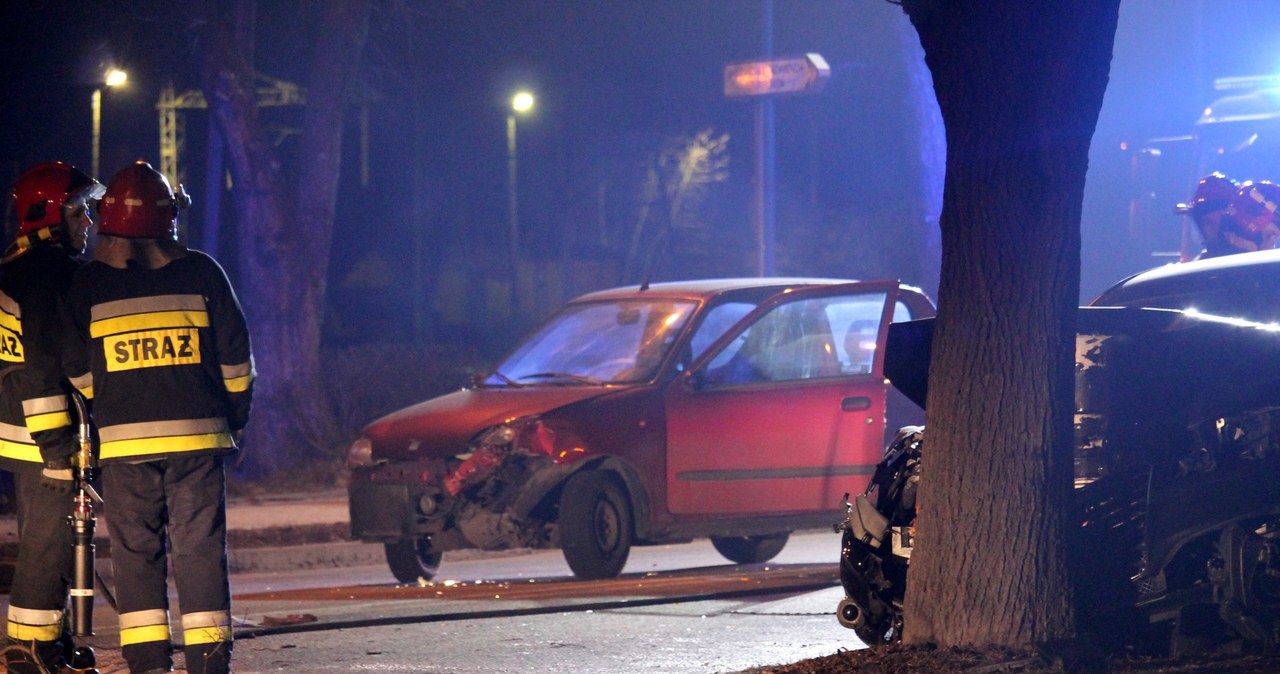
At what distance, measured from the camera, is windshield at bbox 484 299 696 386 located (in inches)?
401

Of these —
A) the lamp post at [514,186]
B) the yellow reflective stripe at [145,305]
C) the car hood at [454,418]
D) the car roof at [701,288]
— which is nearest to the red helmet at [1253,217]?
the car roof at [701,288]

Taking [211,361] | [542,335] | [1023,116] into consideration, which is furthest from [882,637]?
[542,335]

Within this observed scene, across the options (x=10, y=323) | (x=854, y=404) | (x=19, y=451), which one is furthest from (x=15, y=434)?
(x=854, y=404)

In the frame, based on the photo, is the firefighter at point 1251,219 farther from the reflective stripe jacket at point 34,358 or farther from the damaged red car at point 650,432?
the reflective stripe jacket at point 34,358

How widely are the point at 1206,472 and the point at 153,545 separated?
141 inches

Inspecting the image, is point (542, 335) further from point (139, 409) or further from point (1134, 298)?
point (139, 409)

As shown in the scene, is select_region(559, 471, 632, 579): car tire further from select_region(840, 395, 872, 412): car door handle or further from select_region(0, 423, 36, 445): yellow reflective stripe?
select_region(0, 423, 36, 445): yellow reflective stripe

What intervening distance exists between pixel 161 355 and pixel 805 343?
557 cm

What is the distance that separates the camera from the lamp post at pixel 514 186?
33438mm

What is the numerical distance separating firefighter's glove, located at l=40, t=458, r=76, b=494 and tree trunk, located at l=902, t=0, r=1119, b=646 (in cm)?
291

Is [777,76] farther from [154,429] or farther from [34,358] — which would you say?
[154,429]

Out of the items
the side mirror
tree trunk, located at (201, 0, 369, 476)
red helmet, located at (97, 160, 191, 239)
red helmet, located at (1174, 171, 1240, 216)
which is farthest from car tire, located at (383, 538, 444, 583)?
tree trunk, located at (201, 0, 369, 476)

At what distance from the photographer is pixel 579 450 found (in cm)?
952

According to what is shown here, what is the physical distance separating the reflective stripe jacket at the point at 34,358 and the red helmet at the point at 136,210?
0.36 m
